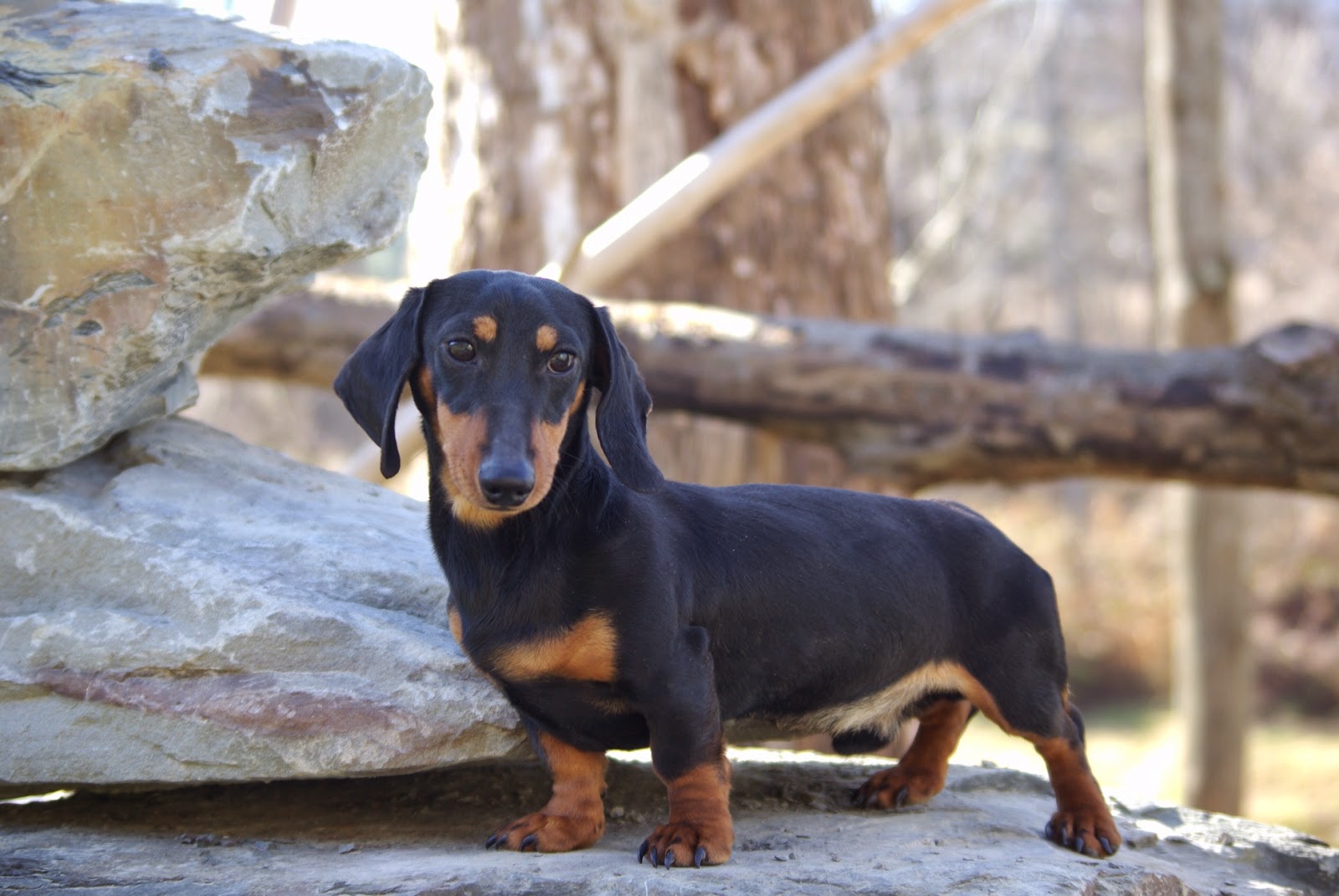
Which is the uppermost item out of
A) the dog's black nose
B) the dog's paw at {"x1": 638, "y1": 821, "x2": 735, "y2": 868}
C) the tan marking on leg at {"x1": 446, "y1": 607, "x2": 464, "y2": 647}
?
the dog's black nose

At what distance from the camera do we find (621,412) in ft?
10.9

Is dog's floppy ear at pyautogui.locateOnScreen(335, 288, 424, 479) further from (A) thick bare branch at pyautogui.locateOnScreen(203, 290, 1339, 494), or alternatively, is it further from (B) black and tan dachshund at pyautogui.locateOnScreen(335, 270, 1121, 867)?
(A) thick bare branch at pyautogui.locateOnScreen(203, 290, 1339, 494)

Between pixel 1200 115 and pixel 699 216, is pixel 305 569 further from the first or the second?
pixel 1200 115

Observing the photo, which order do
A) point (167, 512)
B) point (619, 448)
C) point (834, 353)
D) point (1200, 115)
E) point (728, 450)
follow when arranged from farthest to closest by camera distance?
point (1200, 115), point (728, 450), point (834, 353), point (167, 512), point (619, 448)

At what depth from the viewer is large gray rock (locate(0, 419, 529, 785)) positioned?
3547 mm

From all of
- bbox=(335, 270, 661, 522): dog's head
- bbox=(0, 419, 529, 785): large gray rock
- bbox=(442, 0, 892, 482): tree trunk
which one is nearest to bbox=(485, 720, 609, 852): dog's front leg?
bbox=(0, 419, 529, 785): large gray rock

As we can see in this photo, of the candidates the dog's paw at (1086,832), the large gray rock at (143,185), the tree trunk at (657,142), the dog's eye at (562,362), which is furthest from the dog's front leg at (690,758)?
the tree trunk at (657,142)

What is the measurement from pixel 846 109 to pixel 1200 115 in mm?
2362

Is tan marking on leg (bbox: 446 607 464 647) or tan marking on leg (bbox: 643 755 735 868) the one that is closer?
tan marking on leg (bbox: 643 755 735 868)

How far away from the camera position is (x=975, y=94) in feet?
78.3

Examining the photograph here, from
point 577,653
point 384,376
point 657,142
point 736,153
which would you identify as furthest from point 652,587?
point 657,142

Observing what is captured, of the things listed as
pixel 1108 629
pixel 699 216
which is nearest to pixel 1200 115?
pixel 699 216

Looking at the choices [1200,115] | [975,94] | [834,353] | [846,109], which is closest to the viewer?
[834,353]

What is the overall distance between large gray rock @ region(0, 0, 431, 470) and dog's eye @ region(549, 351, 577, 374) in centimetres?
120
